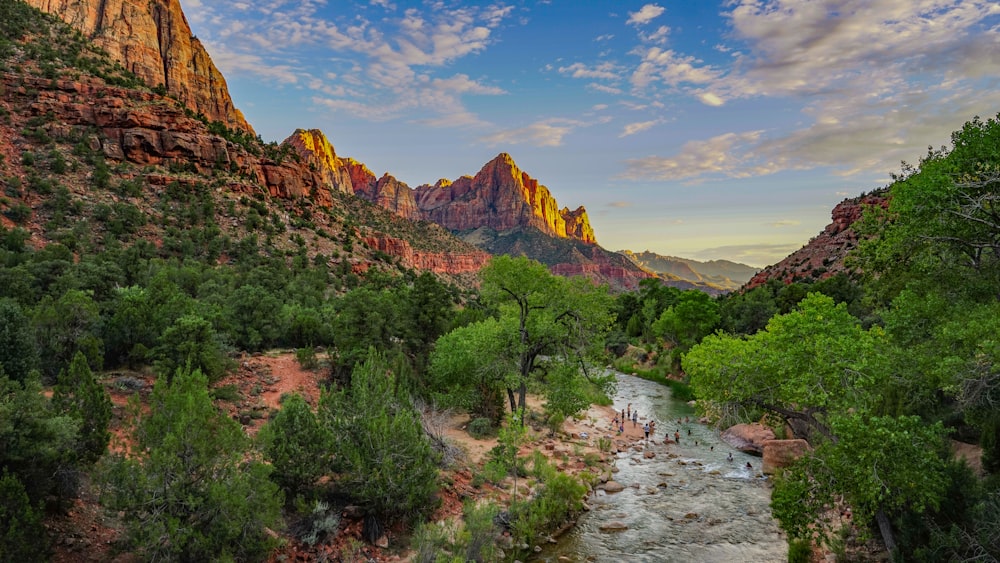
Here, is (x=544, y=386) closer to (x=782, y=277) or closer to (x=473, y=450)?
(x=473, y=450)

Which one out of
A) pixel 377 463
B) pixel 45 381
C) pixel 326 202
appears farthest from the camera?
pixel 326 202

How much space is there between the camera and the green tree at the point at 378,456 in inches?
507

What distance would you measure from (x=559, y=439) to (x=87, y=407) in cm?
1972

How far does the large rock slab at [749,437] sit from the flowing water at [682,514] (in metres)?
0.56

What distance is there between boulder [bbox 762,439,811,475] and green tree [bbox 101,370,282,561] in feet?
64.8

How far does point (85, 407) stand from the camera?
10625mm

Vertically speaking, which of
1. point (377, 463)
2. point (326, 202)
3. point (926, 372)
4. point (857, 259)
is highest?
point (326, 202)

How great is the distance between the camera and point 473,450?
2133 cm

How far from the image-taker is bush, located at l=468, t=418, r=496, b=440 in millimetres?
23391

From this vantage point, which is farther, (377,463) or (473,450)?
(473,450)

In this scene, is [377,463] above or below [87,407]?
below

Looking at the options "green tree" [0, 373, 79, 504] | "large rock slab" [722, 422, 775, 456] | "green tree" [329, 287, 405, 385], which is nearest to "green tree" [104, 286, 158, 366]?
"green tree" [329, 287, 405, 385]

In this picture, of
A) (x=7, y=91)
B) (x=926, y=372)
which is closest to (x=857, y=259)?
(x=926, y=372)

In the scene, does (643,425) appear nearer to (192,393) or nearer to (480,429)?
(480,429)
